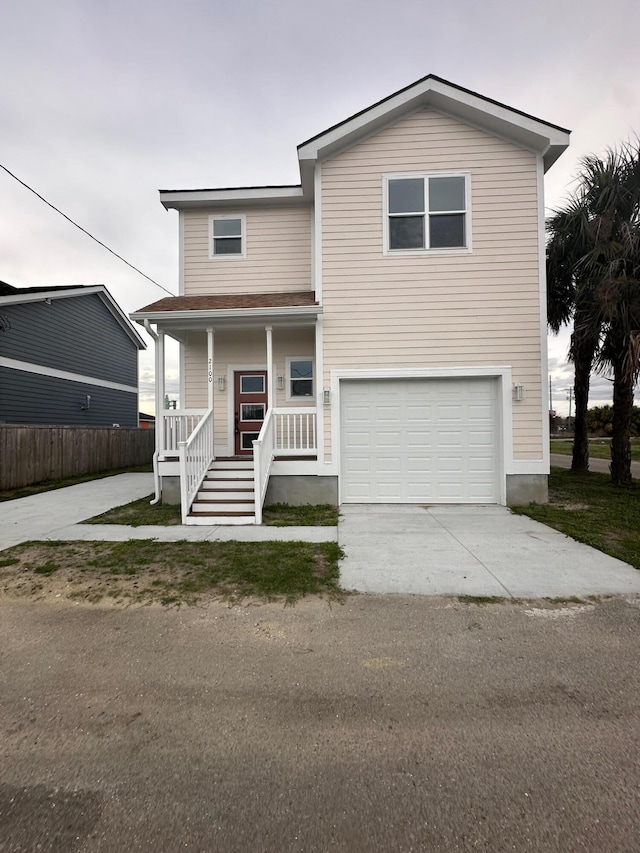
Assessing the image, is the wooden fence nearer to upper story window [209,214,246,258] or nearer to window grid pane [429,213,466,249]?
upper story window [209,214,246,258]

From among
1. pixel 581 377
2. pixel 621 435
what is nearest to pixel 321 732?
pixel 621 435

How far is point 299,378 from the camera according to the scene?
29.6ft

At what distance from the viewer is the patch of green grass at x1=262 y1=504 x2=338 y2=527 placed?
6.35 meters

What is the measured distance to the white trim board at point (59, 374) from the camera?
13.0 meters

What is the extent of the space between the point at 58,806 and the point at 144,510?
20.1ft

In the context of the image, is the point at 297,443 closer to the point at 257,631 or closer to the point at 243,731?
the point at 257,631

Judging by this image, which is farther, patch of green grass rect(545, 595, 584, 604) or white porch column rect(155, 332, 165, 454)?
white porch column rect(155, 332, 165, 454)

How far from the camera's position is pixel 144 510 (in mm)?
7395

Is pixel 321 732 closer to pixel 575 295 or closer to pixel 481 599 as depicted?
pixel 481 599

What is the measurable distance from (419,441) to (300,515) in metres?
2.80

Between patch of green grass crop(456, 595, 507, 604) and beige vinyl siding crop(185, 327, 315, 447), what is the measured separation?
590 centimetres

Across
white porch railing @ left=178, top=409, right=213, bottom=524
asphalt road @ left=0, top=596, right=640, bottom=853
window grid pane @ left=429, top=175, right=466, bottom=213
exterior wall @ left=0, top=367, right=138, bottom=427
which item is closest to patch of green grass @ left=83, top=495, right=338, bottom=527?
white porch railing @ left=178, top=409, right=213, bottom=524

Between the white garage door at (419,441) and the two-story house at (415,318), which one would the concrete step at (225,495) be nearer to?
the two-story house at (415,318)

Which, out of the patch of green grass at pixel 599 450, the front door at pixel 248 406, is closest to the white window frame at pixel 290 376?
the front door at pixel 248 406
